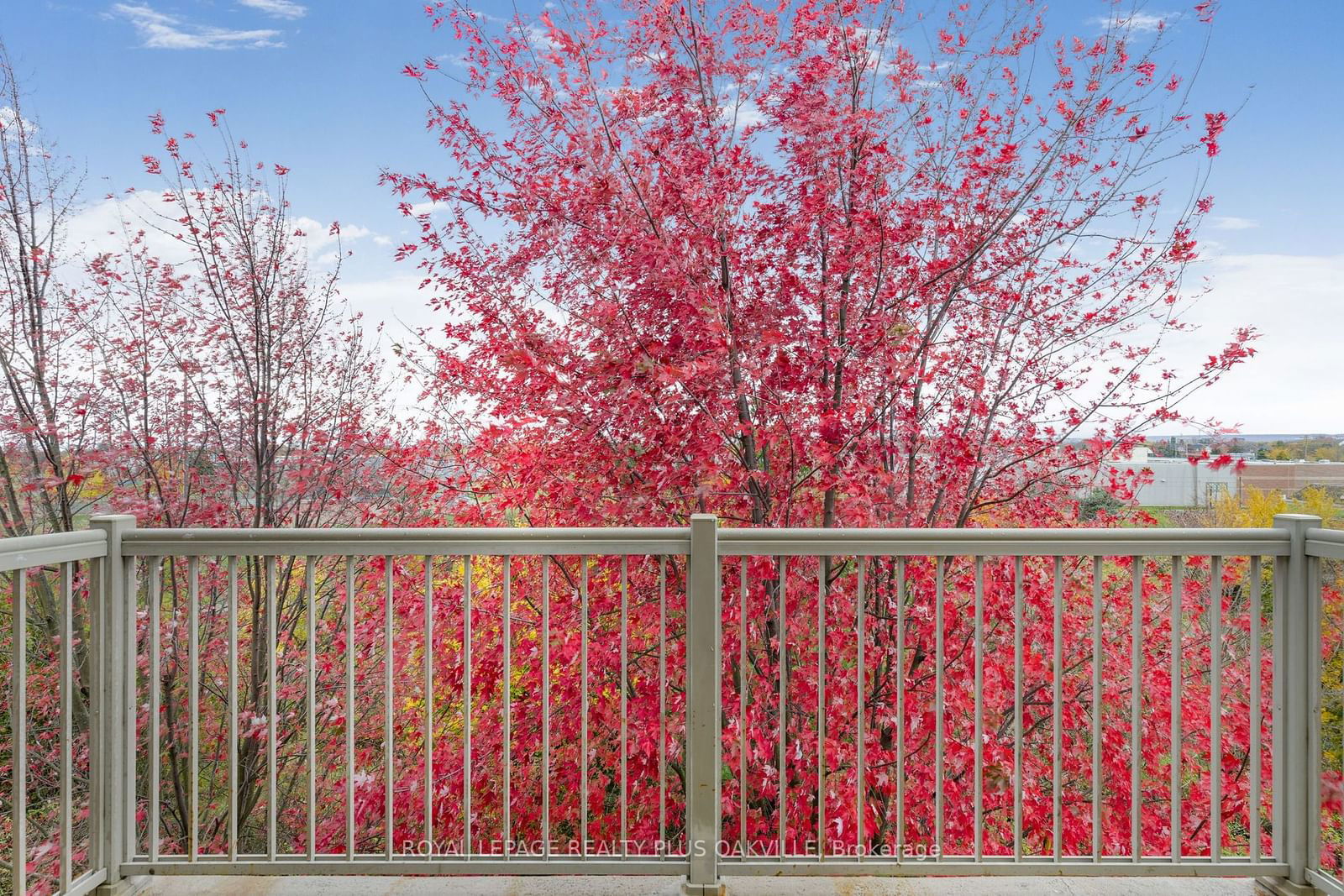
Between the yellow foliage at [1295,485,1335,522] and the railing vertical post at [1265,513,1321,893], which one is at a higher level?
the yellow foliage at [1295,485,1335,522]

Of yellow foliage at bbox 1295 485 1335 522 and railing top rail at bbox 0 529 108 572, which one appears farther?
yellow foliage at bbox 1295 485 1335 522

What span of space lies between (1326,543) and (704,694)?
69.2 inches

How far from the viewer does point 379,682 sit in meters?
4.21

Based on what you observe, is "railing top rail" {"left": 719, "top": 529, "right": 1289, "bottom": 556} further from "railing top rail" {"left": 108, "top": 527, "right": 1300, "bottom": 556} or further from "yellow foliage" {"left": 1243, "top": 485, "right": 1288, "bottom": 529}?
"yellow foliage" {"left": 1243, "top": 485, "right": 1288, "bottom": 529}

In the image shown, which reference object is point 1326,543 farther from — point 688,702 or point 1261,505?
point 1261,505

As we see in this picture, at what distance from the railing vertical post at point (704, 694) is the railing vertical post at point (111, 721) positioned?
163cm

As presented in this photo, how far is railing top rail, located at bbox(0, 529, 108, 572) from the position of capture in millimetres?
1818

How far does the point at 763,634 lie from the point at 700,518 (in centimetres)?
172

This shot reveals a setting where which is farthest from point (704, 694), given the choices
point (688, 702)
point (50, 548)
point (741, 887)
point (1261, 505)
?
point (1261, 505)

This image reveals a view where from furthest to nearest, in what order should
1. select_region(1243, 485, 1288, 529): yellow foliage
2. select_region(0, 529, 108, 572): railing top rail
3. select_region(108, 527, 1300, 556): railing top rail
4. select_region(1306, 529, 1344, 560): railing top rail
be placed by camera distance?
select_region(1243, 485, 1288, 529): yellow foliage → select_region(108, 527, 1300, 556): railing top rail → select_region(1306, 529, 1344, 560): railing top rail → select_region(0, 529, 108, 572): railing top rail

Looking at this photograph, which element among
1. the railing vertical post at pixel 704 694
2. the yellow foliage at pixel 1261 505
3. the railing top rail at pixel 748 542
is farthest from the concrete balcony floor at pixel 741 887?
the yellow foliage at pixel 1261 505

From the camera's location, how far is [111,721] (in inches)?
84.0

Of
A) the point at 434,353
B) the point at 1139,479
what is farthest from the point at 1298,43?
the point at 434,353

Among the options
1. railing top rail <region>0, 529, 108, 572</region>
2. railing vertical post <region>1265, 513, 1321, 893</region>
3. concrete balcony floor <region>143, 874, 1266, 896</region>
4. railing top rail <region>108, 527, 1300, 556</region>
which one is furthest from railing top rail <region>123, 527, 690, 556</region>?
railing vertical post <region>1265, 513, 1321, 893</region>
